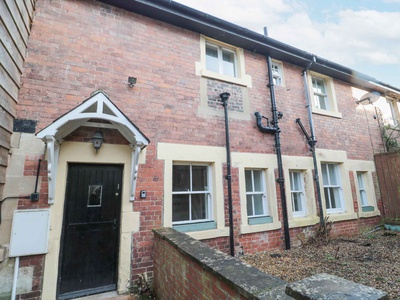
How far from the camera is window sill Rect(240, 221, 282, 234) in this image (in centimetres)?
495

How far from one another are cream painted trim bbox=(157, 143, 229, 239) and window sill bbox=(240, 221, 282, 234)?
47cm

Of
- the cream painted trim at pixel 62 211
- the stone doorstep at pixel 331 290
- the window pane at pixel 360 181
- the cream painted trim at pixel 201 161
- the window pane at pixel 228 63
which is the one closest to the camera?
the stone doorstep at pixel 331 290

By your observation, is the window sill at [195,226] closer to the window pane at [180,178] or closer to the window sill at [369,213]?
the window pane at [180,178]

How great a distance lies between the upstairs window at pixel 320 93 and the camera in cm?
745

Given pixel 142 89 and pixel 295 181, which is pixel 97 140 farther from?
pixel 295 181

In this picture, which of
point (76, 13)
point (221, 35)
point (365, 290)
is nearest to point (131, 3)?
point (76, 13)

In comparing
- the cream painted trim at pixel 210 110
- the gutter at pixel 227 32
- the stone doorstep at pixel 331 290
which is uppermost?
the gutter at pixel 227 32

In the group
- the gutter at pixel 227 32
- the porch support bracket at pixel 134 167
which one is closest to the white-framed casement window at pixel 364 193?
the gutter at pixel 227 32

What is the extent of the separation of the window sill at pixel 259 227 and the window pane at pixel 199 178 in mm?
1286

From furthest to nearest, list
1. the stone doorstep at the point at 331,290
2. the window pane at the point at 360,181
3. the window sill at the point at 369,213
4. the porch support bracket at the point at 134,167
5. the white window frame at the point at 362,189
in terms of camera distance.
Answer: the window pane at the point at 360,181 → the white window frame at the point at 362,189 → the window sill at the point at 369,213 → the porch support bracket at the point at 134,167 → the stone doorstep at the point at 331,290

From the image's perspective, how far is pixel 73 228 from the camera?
3.71 m

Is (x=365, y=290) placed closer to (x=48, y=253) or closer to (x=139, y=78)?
(x=48, y=253)

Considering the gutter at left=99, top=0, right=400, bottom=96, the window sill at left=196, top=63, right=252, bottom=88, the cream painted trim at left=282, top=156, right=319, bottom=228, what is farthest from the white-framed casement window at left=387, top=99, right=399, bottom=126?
the window sill at left=196, top=63, right=252, bottom=88

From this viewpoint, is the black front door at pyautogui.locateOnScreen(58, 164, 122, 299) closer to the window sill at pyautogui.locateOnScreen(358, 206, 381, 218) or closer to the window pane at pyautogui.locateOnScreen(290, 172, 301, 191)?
the window pane at pyautogui.locateOnScreen(290, 172, 301, 191)
